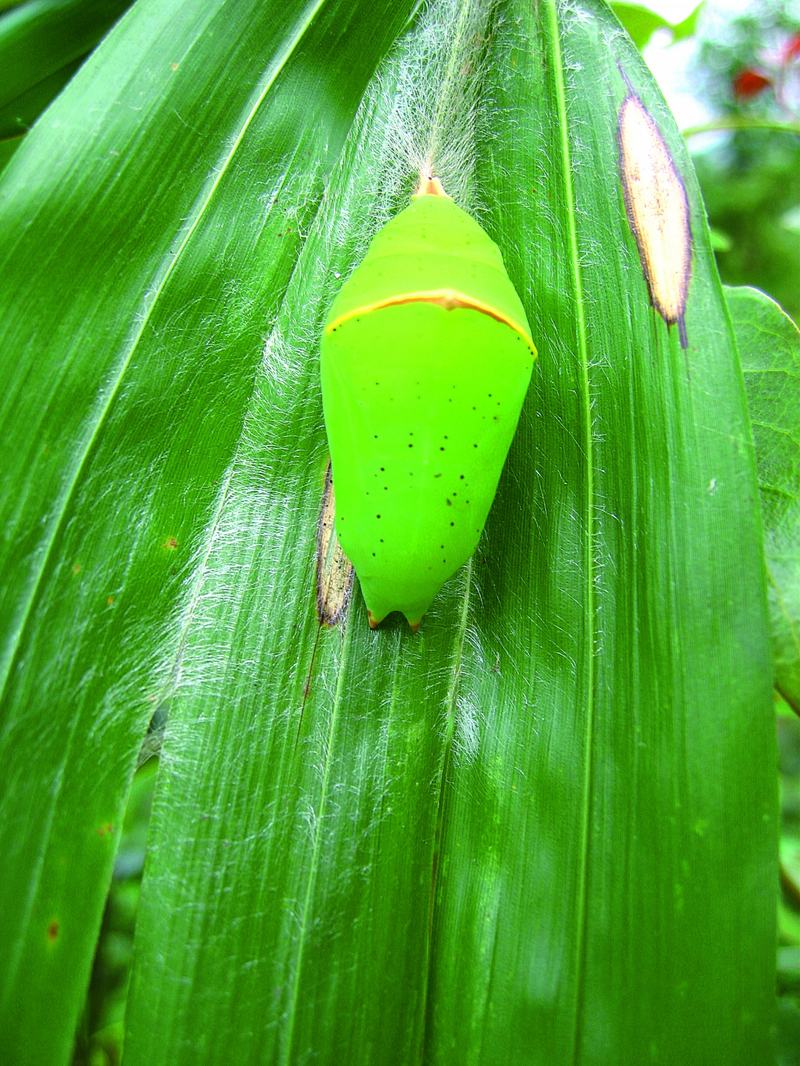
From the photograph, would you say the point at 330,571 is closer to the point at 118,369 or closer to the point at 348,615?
the point at 348,615

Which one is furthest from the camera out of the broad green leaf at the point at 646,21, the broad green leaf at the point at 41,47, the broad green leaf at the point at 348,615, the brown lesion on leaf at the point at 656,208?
the broad green leaf at the point at 646,21

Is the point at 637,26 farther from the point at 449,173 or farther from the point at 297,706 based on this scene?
the point at 297,706

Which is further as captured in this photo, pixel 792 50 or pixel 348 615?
pixel 792 50

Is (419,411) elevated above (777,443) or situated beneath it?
elevated above

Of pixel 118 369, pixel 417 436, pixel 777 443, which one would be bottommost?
pixel 777 443

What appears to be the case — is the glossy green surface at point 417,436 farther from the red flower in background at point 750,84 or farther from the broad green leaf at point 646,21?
the red flower in background at point 750,84

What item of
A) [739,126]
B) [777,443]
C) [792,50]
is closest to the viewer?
[777,443]

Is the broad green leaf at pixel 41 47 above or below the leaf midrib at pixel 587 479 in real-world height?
above

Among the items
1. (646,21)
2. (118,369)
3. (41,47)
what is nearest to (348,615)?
(118,369)

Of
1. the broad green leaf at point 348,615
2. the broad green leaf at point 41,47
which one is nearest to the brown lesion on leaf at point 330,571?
the broad green leaf at point 348,615
